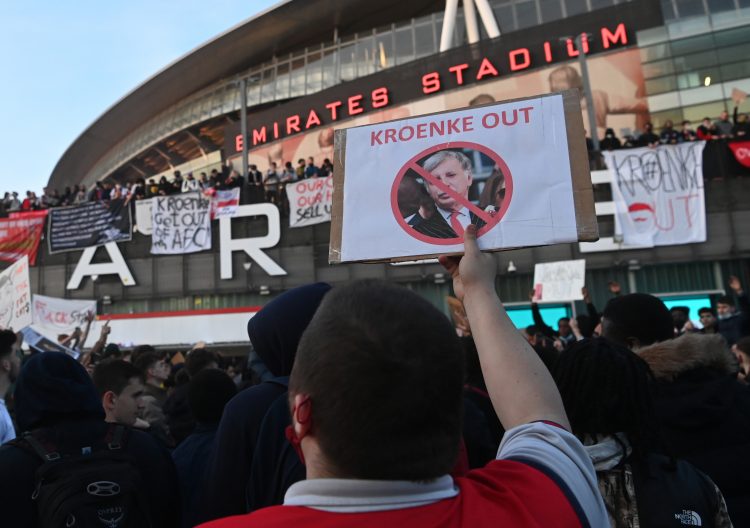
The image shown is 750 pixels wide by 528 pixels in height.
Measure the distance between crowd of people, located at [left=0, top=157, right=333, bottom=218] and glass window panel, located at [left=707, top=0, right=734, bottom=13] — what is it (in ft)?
47.7

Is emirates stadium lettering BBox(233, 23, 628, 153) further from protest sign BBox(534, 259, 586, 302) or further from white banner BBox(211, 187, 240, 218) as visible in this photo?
protest sign BBox(534, 259, 586, 302)

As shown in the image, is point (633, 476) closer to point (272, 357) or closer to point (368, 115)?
point (272, 357)

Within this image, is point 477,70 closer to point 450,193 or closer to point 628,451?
point 450,193

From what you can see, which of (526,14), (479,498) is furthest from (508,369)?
(526,14)

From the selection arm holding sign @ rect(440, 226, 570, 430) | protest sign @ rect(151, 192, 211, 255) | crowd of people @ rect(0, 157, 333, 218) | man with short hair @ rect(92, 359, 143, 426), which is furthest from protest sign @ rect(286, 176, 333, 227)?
arm holding sign @ rect(440, 226, 570, 430)

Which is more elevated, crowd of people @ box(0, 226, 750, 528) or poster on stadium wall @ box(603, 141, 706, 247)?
poster on stadium wall @ box(603, 141, 706, 247)

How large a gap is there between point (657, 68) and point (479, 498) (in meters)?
23.1

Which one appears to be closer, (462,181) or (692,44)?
(462,181)

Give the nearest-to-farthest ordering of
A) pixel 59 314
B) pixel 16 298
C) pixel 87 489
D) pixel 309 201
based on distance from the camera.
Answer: pixel 87 489 < pixel 16 298 < pixel 59 314 < pixel 309 201

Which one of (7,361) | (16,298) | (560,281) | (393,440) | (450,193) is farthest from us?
(560,281)

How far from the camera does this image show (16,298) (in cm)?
893

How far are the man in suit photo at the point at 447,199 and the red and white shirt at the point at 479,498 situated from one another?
1031 mm

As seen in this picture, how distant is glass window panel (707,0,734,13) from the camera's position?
20750 millimetres

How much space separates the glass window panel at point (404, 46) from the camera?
29297 millimetres
